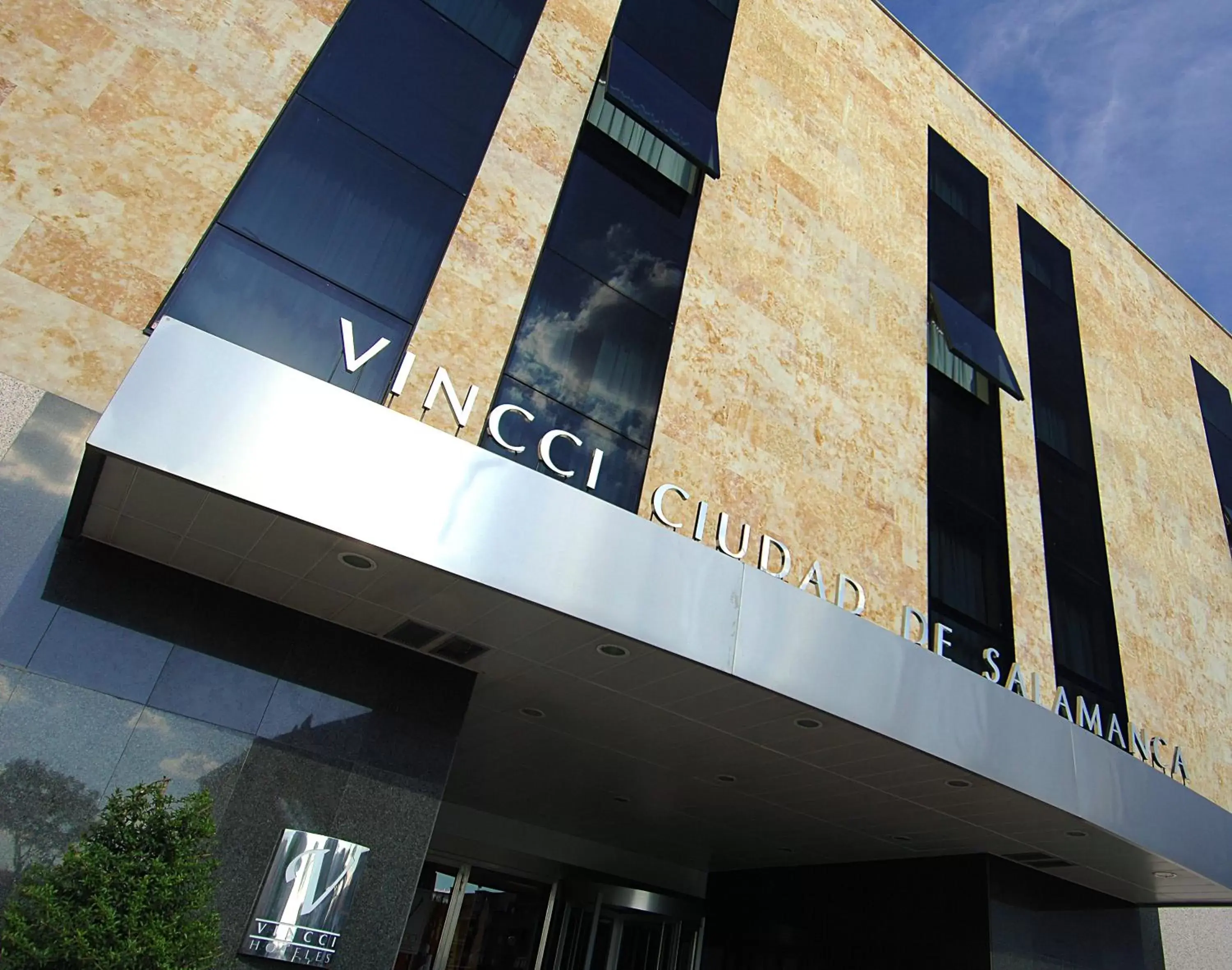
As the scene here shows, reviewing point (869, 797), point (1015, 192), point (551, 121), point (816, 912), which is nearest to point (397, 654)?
point (869, 797)

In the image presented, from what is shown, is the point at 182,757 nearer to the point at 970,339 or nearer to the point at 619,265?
the point at 619,265

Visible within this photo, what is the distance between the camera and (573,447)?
10.1 meters

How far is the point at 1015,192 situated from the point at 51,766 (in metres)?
20.6

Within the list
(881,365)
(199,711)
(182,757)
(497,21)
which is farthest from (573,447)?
(881,365)

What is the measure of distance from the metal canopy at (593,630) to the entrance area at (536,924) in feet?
12.5

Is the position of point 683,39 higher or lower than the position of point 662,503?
higher

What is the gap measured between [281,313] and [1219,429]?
2268 centimetres

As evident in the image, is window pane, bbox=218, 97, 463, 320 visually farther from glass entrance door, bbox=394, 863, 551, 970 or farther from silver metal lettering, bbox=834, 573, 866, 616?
glass entrance door, bbox=394, 863, 551, 970

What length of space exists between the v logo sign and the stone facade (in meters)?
0.42

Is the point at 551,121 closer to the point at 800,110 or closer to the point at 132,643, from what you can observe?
the point at 800,110

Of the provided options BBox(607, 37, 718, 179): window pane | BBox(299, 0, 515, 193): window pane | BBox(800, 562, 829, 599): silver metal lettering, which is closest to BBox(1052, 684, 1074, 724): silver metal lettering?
BBox(800, 562, 829, 599): silver metal lettering

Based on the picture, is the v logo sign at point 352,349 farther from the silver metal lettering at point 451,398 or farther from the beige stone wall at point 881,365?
the beige stone wall at point 881,365

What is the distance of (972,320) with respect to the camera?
639 inches

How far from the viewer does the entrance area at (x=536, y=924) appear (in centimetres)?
1452
